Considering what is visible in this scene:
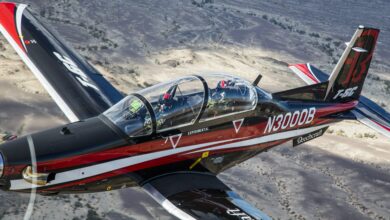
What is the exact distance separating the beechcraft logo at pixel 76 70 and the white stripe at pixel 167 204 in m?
4.91

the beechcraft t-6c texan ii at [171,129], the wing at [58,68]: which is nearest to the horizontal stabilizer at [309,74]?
the beechcraft t-6c texan ii at [171,129]

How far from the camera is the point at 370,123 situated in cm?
1466

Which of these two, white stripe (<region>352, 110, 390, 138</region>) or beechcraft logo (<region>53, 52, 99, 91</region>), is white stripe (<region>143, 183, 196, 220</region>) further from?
white stripe (<region>352, 110, 390, 138</region>)

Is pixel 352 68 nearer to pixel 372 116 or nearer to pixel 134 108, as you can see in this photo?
pixel 372 116

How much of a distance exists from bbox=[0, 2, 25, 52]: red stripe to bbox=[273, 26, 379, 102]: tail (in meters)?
9.56

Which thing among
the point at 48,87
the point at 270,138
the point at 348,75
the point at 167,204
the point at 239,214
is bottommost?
the point at 167,204

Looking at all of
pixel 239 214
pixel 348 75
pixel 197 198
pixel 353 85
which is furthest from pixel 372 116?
pixel 197 198

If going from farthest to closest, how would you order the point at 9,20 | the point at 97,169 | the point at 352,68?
1. the point at 9,20
2. the point at 352,68
3. the point at 97,169

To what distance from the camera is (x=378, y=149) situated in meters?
21.9

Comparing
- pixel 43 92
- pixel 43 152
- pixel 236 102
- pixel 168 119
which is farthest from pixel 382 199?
pixel 43 92

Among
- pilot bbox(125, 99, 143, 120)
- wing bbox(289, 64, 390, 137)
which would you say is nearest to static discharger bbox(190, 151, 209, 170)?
pilot bbox(125, 99, 143, 120)

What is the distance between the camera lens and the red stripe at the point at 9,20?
1566 centimetres

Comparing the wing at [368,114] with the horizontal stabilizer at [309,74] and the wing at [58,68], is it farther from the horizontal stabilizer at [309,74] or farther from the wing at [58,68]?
the wing at [58,68]

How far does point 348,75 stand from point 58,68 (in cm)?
954
